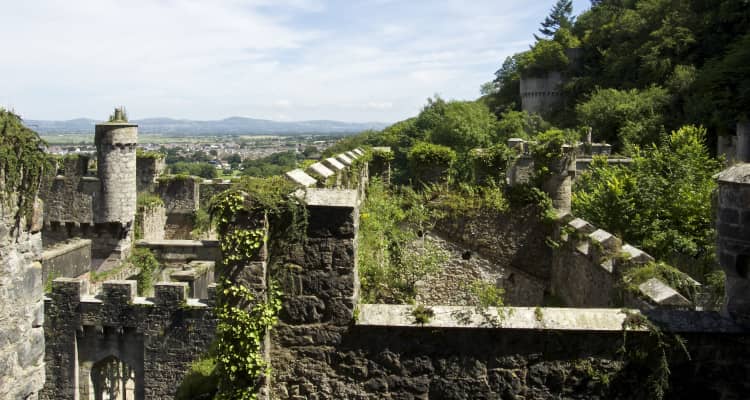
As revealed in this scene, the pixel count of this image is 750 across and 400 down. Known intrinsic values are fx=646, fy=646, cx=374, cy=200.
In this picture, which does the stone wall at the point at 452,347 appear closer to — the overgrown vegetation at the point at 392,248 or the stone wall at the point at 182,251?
the overgrown vegetation at the point at 392,248

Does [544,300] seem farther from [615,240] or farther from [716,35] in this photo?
[716,35]

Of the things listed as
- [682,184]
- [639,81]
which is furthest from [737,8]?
[682,184]

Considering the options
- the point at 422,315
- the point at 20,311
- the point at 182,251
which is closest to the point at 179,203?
the point at 182,251

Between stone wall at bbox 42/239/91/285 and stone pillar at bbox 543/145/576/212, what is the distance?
11.9 meters

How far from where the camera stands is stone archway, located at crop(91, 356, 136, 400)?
1416 cm

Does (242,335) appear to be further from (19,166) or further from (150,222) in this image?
(150,222)

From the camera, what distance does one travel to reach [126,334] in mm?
13578

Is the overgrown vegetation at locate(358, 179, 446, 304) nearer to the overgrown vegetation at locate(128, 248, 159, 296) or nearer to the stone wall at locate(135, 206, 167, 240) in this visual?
the overgrown vegetation at locate(128, 248, 159, 296)

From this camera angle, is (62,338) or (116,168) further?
(116,168)

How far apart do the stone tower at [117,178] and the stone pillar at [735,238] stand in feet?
68.1

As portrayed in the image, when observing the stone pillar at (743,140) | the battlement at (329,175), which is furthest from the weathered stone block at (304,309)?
the stone pillar at (743,140)

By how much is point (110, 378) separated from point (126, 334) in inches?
69.9

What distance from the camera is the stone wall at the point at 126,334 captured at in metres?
13.3

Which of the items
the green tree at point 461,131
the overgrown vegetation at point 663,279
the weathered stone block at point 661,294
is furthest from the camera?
the green tree at point 461,131
